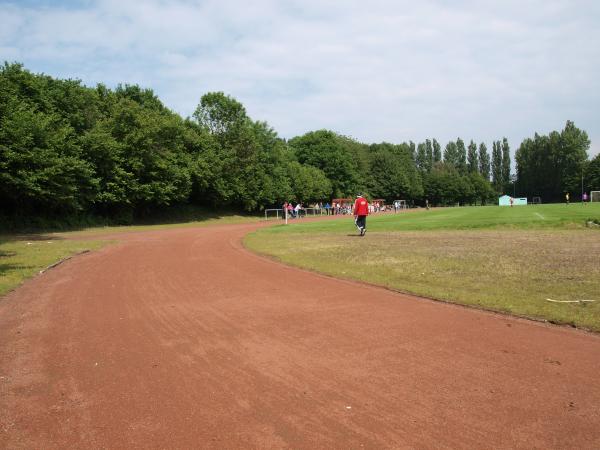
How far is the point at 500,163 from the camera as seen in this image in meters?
164

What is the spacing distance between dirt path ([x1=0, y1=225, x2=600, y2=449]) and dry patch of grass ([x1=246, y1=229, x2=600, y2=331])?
2.34ft

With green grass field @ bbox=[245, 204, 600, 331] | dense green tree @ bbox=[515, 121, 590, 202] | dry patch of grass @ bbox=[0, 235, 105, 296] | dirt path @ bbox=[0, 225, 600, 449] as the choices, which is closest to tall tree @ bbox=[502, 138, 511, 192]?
dense green tree @ bbox=[515, 121, 590, 202]

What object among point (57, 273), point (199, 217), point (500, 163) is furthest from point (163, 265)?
point (500, 163)

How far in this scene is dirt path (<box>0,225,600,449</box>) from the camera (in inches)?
154

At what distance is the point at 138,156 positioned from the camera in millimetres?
42312

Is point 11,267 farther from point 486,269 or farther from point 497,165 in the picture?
point 497,165

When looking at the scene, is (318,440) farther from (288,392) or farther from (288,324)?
(288,324)

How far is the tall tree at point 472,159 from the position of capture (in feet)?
536

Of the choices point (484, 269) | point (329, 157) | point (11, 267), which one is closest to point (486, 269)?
point (484, 269)

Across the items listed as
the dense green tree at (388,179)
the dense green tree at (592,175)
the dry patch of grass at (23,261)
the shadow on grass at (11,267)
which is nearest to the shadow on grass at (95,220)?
the dry patch of grass at (23,261)

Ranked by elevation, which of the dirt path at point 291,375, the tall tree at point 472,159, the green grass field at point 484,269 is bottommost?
the dirt path at point 291,375

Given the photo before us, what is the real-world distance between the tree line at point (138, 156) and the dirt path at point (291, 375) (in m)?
25.7

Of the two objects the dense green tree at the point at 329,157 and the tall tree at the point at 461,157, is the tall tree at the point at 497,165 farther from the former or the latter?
the dense green tree at the point at 329,157

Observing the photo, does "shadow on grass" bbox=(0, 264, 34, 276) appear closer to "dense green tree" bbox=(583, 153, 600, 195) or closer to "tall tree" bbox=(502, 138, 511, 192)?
"dense green tree" bbox=(583, 153, 600, 195)
